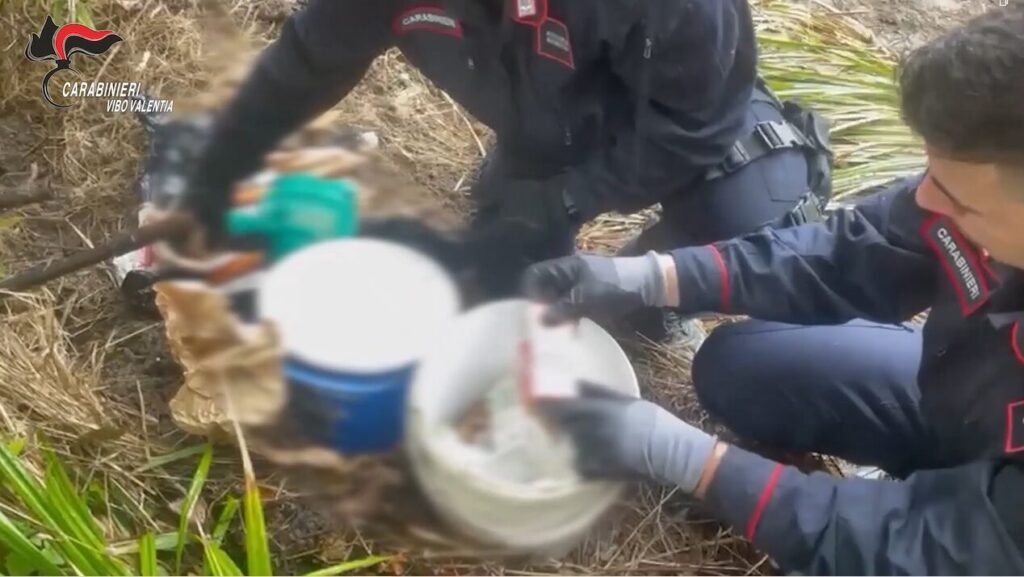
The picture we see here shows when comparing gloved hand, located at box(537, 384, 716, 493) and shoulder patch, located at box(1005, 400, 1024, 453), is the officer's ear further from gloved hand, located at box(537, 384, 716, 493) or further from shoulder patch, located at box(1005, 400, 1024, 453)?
gloved hand, located at box(537, 384, 716, 493)

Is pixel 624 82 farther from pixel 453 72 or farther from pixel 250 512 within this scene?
pixel 250 512

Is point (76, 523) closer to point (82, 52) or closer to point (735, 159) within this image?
point (82, 52)

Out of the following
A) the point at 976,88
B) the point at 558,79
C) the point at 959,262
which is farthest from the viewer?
the point at 558,79

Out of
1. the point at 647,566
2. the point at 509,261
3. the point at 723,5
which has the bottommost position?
the point at 647,566

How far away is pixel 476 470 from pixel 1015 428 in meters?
0.28

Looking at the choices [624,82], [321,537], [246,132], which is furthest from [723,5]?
[321,537]

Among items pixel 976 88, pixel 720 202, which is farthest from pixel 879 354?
pixel 976 88

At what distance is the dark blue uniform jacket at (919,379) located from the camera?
0.51 metres

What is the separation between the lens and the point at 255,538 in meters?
0.58

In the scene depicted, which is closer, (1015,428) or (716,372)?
(1015,428)

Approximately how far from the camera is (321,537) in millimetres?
601

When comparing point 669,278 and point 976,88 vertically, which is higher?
point 976,88

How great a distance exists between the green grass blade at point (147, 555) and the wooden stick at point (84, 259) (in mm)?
188

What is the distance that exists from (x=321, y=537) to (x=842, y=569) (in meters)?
0.30
